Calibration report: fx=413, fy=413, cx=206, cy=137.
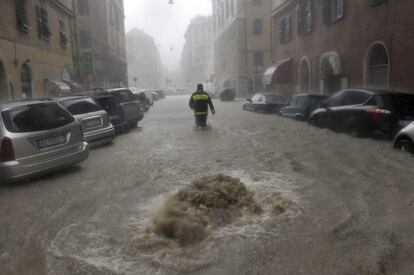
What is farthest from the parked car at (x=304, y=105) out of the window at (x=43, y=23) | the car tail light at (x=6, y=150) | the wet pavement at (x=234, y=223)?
the window at (x=43, y=23)

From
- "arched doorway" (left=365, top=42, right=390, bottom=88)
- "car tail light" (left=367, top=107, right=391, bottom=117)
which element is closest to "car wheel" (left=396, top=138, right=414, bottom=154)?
"car tail light" (left=367, top=107, right=391, bottom=117)

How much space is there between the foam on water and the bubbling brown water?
119mm

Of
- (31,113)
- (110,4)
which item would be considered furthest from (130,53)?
(31,113)

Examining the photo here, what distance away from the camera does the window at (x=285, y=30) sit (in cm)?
2818

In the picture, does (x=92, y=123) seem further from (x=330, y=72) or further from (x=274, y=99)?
(x=330, y=72)

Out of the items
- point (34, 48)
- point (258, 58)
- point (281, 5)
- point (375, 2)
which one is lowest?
point (34, 48)

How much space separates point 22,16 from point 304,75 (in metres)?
16.5

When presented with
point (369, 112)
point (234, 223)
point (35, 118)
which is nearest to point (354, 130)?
point (369, 112)

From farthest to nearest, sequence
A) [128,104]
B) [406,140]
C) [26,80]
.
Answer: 1. [26,80]
2. [128,104]
3. [406,140]

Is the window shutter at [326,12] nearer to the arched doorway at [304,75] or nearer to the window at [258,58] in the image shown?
the arched doorway at [304,75]

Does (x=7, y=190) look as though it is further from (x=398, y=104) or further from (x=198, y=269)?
(x=398, y=104)

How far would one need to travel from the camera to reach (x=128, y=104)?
50.4ft

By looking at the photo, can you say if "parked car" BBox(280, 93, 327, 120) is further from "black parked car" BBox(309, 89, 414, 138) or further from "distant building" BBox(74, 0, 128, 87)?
"distant building" BBox(74, 0, 128, 87)

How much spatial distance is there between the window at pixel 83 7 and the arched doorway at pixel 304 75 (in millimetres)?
24507
